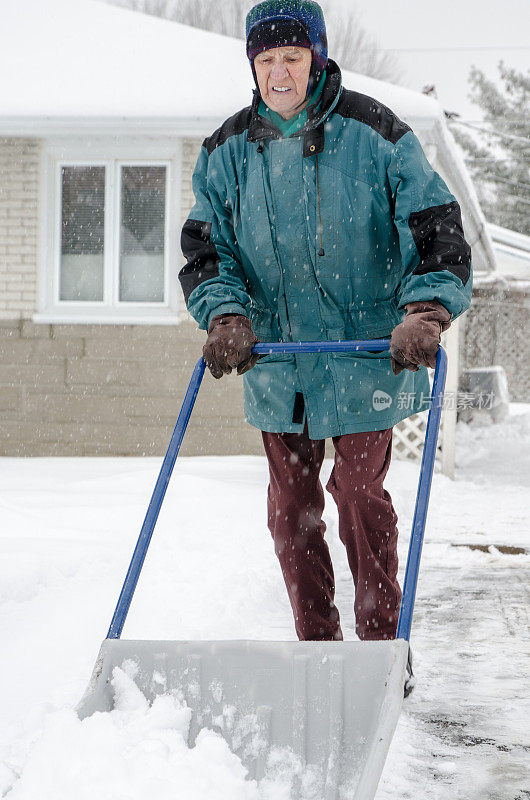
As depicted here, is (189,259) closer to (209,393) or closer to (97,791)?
(97,791)

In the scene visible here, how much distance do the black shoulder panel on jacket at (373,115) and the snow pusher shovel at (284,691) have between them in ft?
3.24

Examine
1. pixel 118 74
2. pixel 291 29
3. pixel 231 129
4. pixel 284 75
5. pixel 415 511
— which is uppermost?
pixel 118 74

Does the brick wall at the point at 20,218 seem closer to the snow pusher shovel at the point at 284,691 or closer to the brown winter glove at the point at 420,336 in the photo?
the brown winter glove at the point at 420,336

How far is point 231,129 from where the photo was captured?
261 centimetres

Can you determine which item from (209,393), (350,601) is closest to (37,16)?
(209,393)

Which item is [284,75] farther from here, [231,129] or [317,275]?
[317,275]

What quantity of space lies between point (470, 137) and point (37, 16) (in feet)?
82.3

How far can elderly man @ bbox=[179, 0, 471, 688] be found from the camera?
8.00 feet

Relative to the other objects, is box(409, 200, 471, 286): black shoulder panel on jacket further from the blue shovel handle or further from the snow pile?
the snow pile

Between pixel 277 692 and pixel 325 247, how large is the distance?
1207 mm

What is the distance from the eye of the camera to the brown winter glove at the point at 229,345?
2416 millimetres

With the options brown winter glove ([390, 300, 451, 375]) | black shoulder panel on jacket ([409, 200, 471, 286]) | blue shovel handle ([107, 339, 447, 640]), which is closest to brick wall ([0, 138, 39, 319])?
blue shovel handle ([107, 339, 447, 640])

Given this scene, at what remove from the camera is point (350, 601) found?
4.10 m

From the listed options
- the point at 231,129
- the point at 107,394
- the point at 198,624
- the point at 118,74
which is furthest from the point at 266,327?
the point at 118,74
